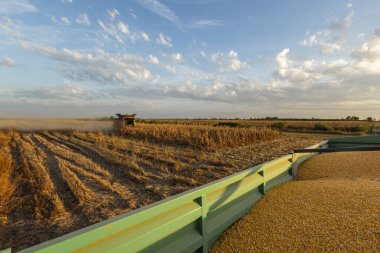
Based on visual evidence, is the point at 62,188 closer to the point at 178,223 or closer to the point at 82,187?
the point at 82,187

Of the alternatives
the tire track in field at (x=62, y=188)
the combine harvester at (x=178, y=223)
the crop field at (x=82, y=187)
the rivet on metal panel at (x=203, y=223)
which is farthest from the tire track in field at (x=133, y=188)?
the rivet on metal panel at (x=203, y=223)

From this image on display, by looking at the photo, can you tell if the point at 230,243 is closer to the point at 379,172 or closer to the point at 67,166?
the point at 379,172

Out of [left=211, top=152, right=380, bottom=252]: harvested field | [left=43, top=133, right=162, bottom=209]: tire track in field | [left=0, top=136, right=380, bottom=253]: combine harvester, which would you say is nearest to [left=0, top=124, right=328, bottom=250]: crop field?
[left=43, top=133, right=162, bottom=209]: tire track in field

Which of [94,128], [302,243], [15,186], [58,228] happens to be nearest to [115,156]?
[15,186]

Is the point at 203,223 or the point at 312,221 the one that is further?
the point at 312,221

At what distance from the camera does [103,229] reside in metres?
1.24

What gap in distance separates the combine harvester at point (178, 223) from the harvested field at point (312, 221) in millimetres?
115

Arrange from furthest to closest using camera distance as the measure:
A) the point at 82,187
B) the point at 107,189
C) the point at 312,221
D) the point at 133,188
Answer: the point at 133,188
the point at 107,189
the point at 82,187
the point at 312,221

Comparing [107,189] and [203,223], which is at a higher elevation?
[203,223]

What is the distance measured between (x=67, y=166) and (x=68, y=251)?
21.0 feet

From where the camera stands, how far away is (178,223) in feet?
5.37

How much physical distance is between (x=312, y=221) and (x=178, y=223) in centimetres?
108

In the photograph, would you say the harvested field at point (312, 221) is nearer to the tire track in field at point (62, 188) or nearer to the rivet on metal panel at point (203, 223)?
the rivet on metal panel at point (203, 223)

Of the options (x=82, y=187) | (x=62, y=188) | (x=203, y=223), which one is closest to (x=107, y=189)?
(x=82, y=187)
